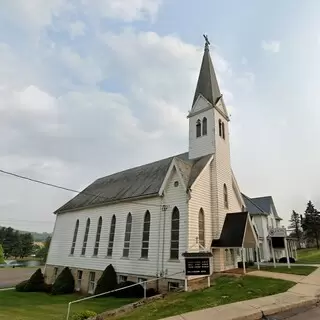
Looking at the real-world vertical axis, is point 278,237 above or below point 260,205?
below

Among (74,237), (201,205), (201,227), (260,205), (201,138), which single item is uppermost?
(201,138)

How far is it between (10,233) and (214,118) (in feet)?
445

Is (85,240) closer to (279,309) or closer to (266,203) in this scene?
(279,309)

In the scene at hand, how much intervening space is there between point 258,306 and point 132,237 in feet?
45.6

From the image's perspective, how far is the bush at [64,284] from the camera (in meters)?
Answer: 24.1

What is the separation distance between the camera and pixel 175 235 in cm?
1877

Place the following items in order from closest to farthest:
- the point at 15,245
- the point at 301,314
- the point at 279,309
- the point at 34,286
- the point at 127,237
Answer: the point at 301,314 < the point at 279,309 < the point at 127,237 < the point at 34,286 < the point at 15,245

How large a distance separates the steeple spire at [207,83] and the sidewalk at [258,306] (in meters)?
17.5

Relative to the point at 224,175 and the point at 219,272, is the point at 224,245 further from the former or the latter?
the point at 224,175

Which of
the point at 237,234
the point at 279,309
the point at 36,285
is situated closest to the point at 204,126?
the point at 237,234

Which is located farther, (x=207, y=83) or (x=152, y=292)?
(x=207, y=83)

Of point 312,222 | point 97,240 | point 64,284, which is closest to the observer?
point 64,284

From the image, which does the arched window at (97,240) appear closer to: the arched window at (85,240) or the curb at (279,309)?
the arched window at (85,240)

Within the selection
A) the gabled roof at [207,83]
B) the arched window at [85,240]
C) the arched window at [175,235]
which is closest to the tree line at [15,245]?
the arched window at [85,240]
